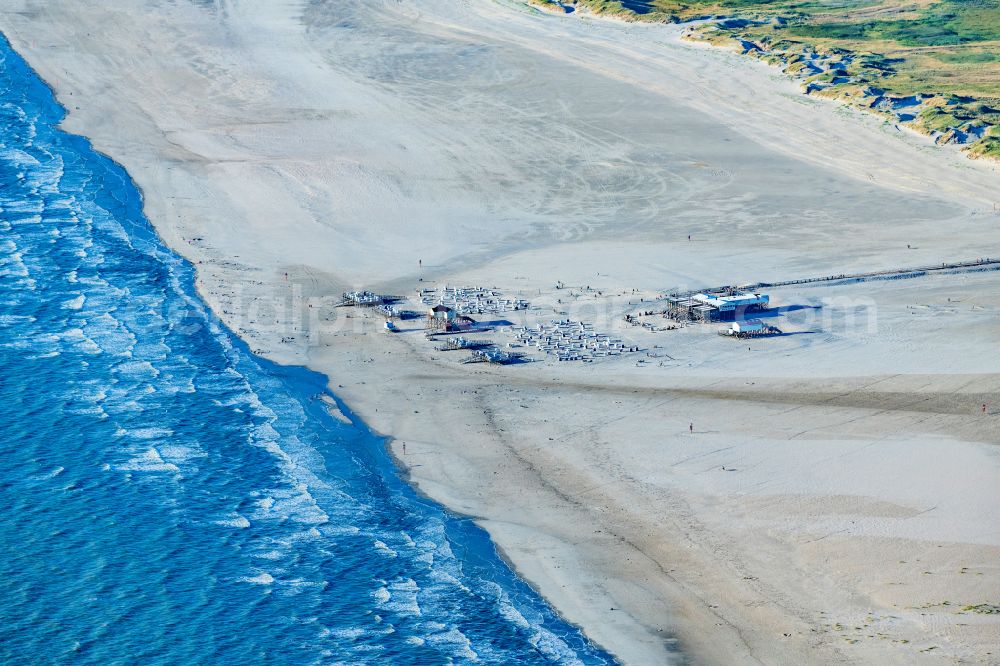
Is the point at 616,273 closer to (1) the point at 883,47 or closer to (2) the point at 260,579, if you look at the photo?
(2) the point at 260,579

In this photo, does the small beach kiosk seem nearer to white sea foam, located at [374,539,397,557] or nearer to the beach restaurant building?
the beach restaurant building

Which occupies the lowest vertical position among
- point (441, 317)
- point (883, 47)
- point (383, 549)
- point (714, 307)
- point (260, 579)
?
point (260, 579)

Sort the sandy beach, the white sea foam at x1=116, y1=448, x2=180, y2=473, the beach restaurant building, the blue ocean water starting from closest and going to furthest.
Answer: the blue ocean water, the sandy beach, the white sea foam at x1=116, y1=448, x2=180, y2=473, the beach restaurant building

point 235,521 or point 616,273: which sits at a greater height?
point 616,273

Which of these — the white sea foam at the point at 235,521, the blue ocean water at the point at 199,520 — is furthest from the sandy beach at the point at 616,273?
the white sea foam at the point at 235,521

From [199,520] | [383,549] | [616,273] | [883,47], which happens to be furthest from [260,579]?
[883,47]

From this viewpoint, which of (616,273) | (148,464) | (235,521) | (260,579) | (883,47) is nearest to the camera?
(260,579)

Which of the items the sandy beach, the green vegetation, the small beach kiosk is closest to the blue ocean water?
the sandy beach
